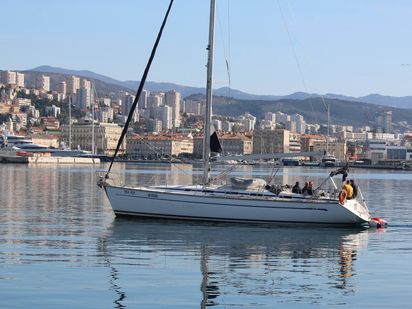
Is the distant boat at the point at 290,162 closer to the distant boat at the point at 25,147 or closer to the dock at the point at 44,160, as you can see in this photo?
the distant boat at the point at 25,147

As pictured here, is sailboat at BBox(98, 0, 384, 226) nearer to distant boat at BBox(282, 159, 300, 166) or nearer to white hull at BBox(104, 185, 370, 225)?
white hull at BBox(104, 185, 370, 225)

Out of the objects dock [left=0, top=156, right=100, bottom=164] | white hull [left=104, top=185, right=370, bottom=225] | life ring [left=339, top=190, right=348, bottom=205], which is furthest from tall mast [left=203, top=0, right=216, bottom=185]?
dock [left=0, top=156, right=100, bottom=164]

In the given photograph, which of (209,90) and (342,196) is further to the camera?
(209,90)

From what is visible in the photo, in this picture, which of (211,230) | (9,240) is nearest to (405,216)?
(211,230)

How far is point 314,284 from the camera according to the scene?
1705 centimetres

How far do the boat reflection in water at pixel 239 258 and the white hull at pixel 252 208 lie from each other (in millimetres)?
379

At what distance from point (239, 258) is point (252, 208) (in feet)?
23.7

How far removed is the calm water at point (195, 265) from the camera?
50.5 feet

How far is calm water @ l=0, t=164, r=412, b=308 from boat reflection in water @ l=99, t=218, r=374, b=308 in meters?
0.02

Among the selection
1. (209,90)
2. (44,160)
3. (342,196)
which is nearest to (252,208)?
(342,196)

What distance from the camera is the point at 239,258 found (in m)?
20.3

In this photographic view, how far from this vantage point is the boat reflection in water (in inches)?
631

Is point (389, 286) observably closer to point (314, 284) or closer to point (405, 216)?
point (314, 284)

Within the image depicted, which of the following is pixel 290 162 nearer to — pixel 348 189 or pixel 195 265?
pixel 348 189
